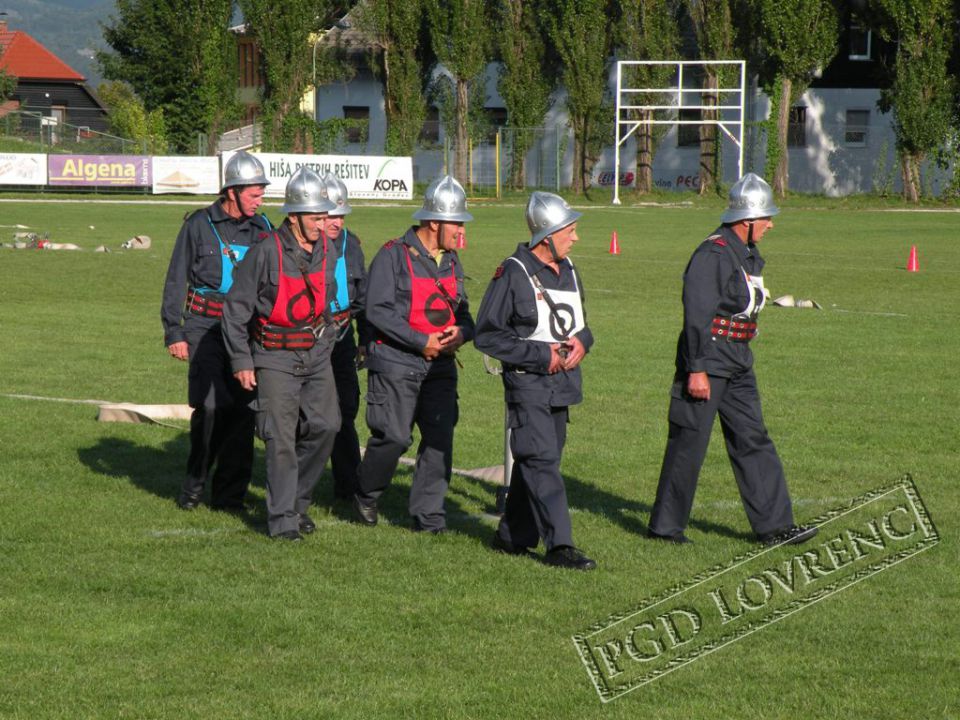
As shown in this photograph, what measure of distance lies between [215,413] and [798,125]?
5974cm

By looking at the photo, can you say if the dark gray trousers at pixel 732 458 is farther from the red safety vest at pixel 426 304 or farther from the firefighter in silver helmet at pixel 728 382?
the red safety vest at pixel 426 304

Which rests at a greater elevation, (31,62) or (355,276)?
(31,62)

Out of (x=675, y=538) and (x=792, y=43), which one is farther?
(x=792, y=43)

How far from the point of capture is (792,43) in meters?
57.5

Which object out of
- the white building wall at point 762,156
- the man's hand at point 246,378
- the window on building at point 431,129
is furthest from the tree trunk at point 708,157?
the man's hand at point 246,378

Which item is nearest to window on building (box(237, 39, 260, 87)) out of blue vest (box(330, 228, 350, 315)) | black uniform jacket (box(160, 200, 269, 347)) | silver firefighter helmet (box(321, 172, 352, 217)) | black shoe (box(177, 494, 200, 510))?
silver firefighter helmet (box(321, 172, 352, 217))

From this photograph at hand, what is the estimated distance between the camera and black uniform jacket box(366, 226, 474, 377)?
8.02 meters

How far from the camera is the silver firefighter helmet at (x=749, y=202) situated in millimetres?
7691

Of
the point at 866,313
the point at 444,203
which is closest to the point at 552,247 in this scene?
the point at 444,203

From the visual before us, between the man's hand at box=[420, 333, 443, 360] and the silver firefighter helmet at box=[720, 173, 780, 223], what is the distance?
1.65 m

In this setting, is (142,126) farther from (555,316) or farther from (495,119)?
(555,316)

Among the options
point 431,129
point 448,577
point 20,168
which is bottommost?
point 448,577

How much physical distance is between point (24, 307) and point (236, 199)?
459 inches

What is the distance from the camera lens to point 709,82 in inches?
2359
